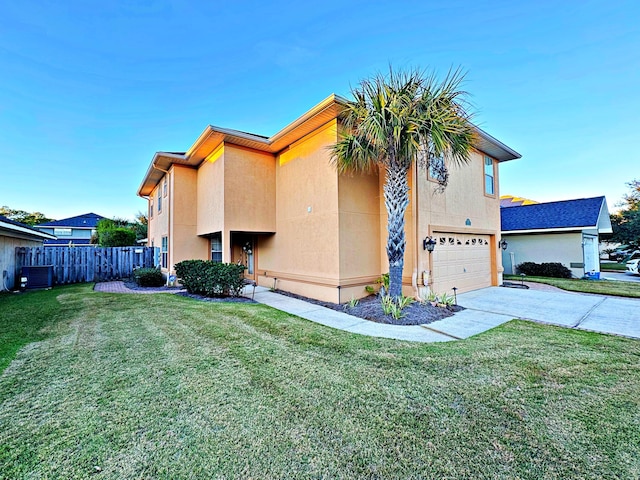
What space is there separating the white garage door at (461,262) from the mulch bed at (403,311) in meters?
1.65

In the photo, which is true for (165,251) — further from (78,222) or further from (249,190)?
(78,222)

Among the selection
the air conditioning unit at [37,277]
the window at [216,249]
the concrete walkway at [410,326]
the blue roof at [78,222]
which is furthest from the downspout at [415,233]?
the blue roof at [78,222]

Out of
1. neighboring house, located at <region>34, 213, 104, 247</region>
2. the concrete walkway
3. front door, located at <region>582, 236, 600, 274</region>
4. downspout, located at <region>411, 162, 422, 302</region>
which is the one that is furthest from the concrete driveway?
neighboring house, located at <region>34, 213, 104, 247</region>

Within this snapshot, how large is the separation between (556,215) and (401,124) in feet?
48.3

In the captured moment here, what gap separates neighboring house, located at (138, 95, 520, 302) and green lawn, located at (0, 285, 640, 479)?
3.83 m

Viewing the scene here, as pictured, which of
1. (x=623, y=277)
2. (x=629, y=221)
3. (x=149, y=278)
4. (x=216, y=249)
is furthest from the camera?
(x=629, y=221)

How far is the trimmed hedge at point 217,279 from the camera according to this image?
8.67m

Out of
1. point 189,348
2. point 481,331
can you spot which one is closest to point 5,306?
point 189,348

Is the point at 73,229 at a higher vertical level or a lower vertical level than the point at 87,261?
higher

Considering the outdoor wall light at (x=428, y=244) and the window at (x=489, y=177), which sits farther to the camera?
the window at (x=489, y=177)

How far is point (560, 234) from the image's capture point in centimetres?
1498

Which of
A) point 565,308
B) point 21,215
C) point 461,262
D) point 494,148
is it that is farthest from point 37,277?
point 21,215

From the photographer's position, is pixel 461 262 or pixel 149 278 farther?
pixel 149 278

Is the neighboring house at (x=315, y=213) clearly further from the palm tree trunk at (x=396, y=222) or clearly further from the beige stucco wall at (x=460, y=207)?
the palm tree trunk at (x=396, y=222)
